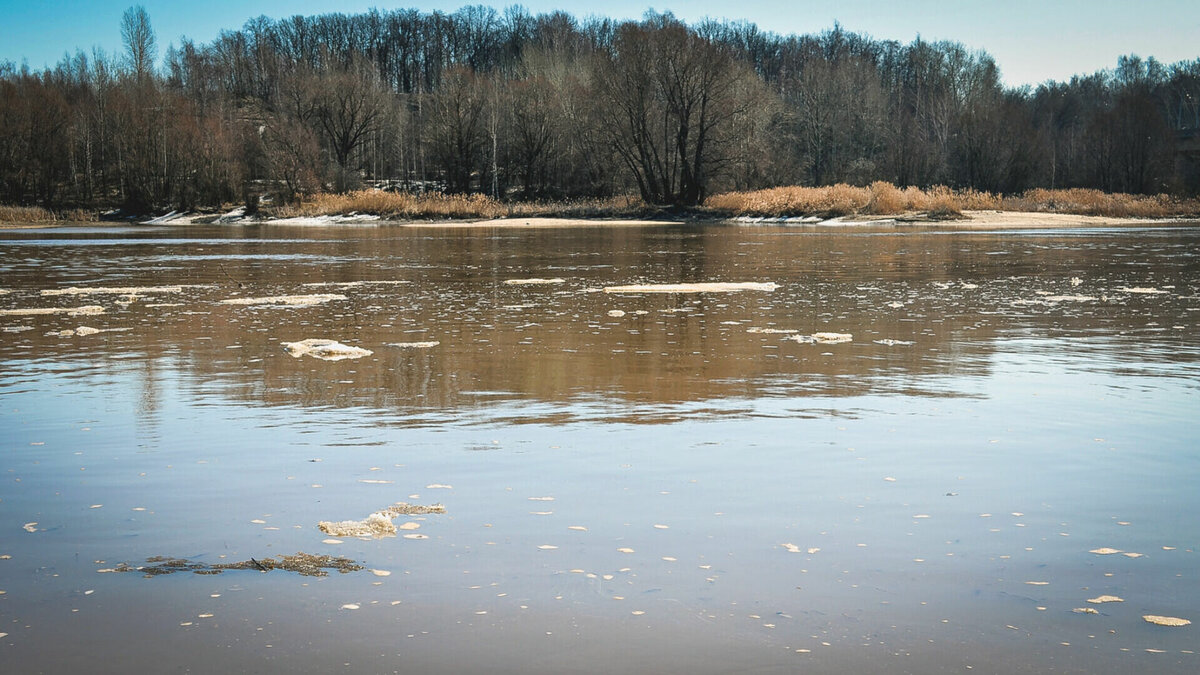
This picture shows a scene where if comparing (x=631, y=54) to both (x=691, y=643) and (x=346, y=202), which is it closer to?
(x=346, y=202)

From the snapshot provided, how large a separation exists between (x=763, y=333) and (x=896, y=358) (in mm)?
2181

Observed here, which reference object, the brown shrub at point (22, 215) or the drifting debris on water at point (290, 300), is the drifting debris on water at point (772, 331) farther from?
the brown shrub at point (22, 215)

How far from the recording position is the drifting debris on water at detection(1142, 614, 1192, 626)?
3.86 metres

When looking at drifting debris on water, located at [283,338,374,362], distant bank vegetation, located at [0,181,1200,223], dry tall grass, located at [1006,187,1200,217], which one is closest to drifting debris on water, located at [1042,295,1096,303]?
drifting debris on water, located at [283,338,374,362]

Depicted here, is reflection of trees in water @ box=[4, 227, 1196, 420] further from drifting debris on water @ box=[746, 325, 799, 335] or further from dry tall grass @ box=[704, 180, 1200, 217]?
dry tall grass @ box=[704, 180, 1200, 217]

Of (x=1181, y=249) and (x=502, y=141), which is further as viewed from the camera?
(x=502, y=141)

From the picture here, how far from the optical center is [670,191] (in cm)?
6206

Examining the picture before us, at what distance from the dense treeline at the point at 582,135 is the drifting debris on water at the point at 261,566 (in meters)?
56.8

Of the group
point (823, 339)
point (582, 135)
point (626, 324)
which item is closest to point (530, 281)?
point (626, 324)

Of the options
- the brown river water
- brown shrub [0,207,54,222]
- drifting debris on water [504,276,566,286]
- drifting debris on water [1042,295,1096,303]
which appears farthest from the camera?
brown shrub [0,207,54,222]

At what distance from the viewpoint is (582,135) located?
73688 millimetres

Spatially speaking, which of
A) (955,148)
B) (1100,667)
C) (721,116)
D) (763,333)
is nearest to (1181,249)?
(763,333)

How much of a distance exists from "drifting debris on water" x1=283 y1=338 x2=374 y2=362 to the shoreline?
36558mm

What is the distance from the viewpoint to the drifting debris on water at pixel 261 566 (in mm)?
4457
